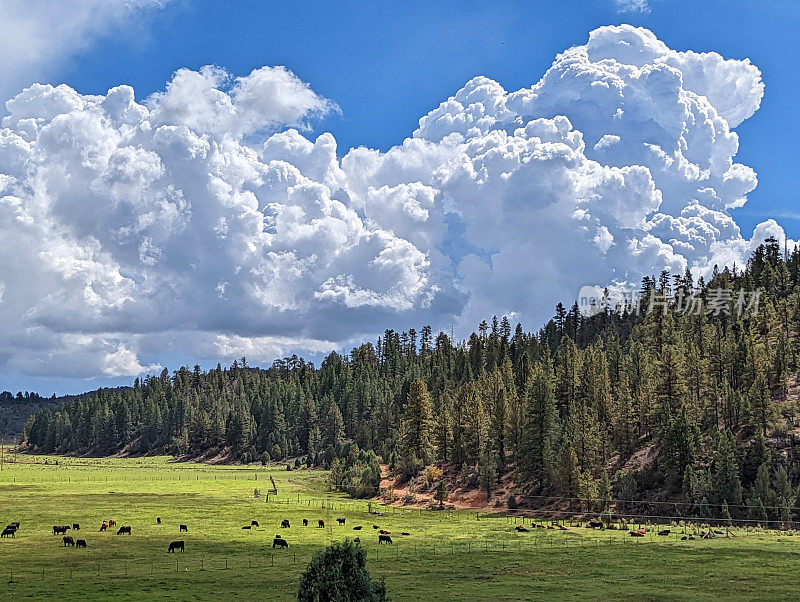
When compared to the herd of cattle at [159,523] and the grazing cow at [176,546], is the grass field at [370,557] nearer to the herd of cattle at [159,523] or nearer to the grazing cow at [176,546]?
the grazing cow at [176,546]

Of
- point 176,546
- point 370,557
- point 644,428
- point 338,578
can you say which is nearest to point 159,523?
point 176,546

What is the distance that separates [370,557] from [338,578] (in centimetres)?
3288

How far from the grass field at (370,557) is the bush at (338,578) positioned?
1257 cm

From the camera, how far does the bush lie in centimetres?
3897

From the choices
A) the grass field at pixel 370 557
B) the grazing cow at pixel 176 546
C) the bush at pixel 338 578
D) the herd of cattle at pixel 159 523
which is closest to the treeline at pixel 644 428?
the grass field at pixel 370 557

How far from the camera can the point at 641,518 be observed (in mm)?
109062

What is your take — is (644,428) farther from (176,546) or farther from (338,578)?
(338,578)

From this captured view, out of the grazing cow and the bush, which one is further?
the grazing cow

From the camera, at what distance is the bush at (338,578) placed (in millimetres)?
38969

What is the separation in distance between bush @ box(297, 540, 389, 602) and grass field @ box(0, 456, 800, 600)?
495 inches

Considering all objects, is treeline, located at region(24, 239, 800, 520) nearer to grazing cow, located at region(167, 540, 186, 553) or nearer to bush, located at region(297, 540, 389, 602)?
grazing cow, located at region(167, 540, 186, 553)

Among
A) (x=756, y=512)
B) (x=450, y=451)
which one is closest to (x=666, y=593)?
(x=756, y=512)

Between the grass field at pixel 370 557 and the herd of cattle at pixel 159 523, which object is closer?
the grass field at pixel 370 557

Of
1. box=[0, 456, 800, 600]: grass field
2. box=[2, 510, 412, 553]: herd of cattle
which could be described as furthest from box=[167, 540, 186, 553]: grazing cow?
box=[0, 456, 800, 600]: grass field
